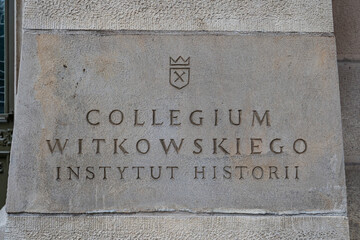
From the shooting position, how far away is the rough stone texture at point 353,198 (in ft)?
10.3

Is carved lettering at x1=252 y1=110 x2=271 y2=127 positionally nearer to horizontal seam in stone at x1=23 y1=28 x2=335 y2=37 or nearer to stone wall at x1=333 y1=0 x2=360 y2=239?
horizontal seam in stone at x1=23 y1=28 x2=335 y2=37

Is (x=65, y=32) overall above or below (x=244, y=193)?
above

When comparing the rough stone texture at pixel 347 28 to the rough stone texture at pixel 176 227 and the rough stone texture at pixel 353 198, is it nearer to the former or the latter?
the rough stone texture at pixel 353 198

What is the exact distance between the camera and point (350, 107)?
131 inches

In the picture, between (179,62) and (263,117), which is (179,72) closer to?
(179,62)

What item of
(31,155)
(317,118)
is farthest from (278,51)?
(31,155)

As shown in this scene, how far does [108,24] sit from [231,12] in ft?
2.36

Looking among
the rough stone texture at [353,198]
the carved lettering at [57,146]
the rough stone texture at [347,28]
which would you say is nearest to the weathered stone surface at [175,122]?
the carved lettering at [57,146]

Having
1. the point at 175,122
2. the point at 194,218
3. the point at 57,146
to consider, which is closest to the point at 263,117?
the point at 175,122

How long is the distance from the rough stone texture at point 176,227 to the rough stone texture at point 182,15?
1084 mm

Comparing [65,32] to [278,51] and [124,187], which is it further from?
[278,51]

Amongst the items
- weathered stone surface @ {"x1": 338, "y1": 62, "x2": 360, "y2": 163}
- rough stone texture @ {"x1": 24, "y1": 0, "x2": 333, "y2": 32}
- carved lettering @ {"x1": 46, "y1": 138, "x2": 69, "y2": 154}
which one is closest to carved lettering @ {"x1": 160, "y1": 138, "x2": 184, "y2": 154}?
carved lettering @ {"x1": 46, "y1": 138, "x2": 69, "y2": 154}

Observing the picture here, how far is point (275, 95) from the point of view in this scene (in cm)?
270

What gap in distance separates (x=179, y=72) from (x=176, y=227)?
34.4 inches
